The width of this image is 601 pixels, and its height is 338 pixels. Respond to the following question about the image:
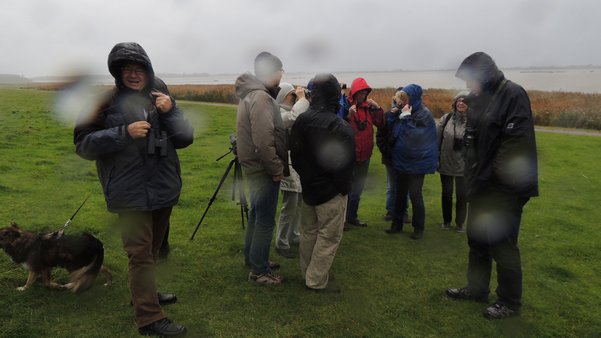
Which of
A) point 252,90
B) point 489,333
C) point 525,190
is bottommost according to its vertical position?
A: point 489,333

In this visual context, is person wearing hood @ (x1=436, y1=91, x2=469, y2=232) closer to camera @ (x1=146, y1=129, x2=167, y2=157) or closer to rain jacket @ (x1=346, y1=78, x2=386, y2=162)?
rain jacket @ (x1=346, y1=78, x2=386, y2=162)

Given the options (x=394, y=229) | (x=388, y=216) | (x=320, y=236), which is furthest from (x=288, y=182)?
(x=388, y=216)

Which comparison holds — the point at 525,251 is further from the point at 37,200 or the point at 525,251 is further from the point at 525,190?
the point at 37,200

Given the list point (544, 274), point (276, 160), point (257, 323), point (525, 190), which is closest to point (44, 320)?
point (257, 323)

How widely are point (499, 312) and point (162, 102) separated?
11.9 ft

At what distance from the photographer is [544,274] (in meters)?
5.15

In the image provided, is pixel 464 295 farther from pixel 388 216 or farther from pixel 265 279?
pixel 388 216

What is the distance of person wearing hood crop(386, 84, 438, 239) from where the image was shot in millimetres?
5945

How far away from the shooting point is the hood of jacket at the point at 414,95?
19.3ft

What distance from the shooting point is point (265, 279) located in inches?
179

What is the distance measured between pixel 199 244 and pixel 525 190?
12.9 ft

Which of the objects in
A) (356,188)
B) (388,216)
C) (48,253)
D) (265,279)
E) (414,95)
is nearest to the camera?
(48,253)

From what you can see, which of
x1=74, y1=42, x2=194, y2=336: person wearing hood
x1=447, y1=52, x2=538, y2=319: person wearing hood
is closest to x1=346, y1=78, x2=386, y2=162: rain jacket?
x1=447, y1=52, x2=538, y2=319: person wearing hood

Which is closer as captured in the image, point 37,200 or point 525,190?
point 525,190
